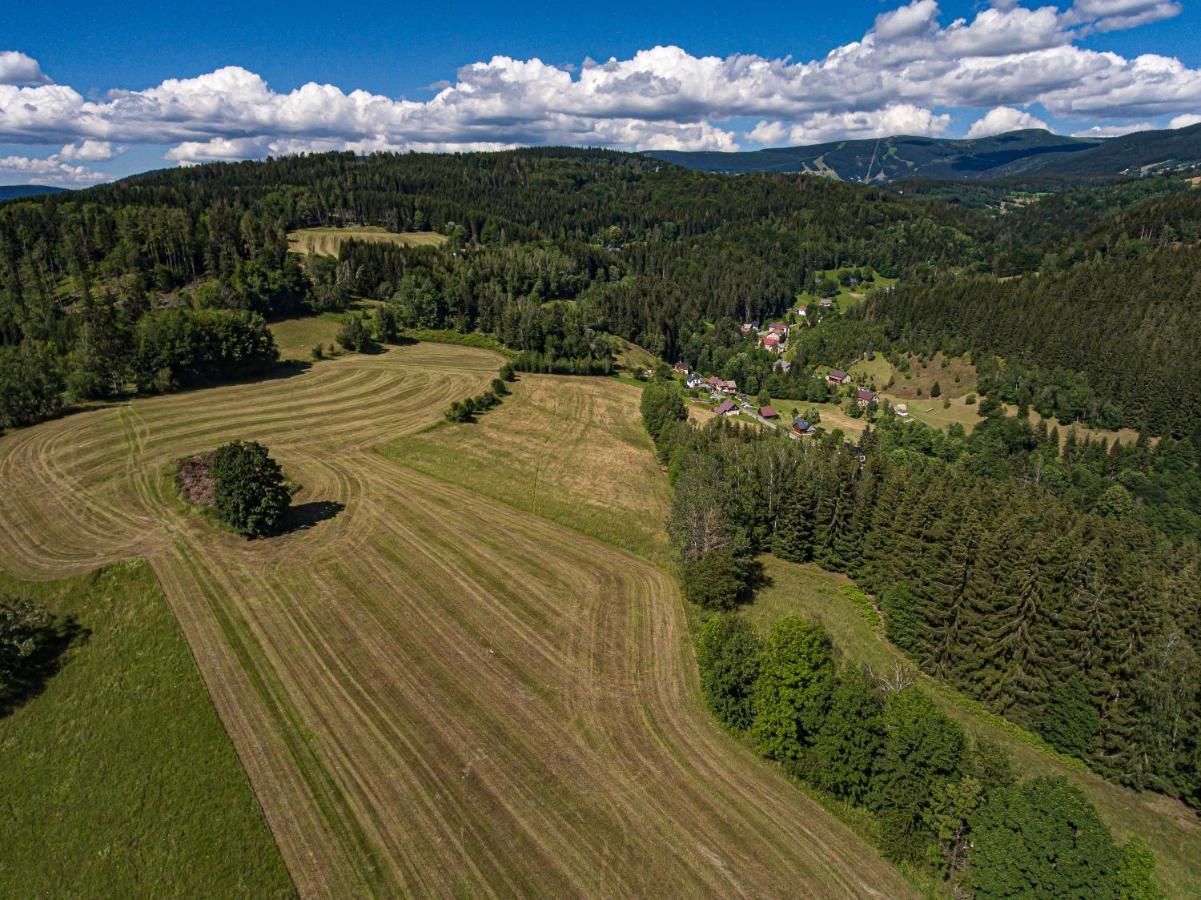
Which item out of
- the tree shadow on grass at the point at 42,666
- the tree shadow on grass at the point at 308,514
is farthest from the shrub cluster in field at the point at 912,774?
the tree shadow on grass at the point at 42,666

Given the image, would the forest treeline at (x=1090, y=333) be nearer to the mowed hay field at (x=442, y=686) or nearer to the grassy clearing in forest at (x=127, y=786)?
the mowed hay field at (x=442, y=686)

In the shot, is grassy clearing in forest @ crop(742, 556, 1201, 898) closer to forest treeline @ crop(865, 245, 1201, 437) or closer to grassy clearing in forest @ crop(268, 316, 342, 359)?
grassy clearing in forest @ crop(268, 316, 342, 359)

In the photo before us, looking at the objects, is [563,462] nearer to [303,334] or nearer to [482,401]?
[482,401]

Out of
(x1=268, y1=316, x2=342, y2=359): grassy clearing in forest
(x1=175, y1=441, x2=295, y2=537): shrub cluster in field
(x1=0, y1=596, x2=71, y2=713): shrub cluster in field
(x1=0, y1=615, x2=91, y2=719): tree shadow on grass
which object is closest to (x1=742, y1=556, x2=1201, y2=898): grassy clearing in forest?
(x1=175, y1=441, x2=295, y2=537): shrub cluster in field

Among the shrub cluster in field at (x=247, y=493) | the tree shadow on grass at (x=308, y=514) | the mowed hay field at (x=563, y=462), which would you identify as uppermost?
the shrub cluster in field at (x=247, y=493)

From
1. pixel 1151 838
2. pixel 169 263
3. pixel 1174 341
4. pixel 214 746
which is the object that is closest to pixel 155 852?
pixel 214 746
